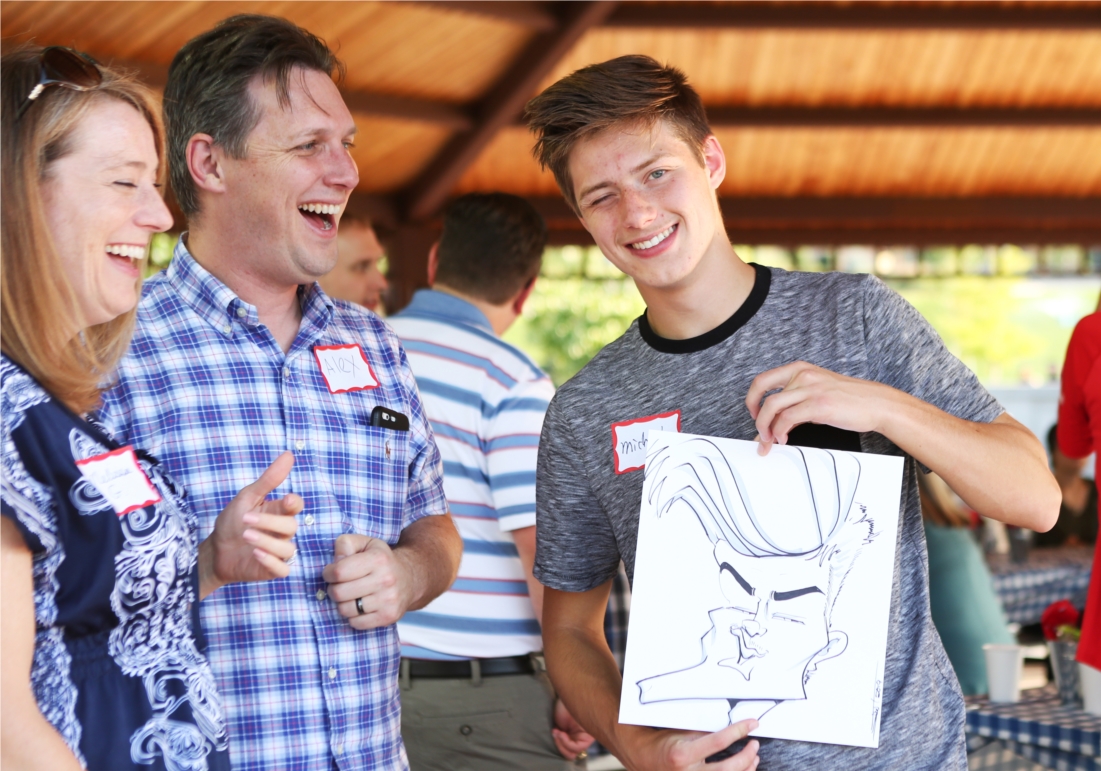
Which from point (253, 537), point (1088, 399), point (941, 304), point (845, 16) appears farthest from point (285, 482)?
point (941, 304)

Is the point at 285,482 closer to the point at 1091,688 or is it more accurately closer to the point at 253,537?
the point at 253,537

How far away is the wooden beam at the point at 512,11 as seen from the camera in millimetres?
7094

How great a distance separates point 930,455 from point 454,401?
51.8 inches

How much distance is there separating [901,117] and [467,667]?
27.9ft

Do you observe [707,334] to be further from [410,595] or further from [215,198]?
[215,198]

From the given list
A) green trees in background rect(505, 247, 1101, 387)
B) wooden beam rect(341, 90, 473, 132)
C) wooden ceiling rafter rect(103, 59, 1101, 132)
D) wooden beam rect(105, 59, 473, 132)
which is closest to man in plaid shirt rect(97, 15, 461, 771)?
wooden beam rect(105, 59, 473, 132)

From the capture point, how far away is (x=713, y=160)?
1.47m

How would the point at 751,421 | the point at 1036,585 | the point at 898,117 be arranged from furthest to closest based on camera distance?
the point at 898,117 < the point at 1036,585 < the point at 751,421

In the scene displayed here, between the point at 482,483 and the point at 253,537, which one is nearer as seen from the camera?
the point at 253,537

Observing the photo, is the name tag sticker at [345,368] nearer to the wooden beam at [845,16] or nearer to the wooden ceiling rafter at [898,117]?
the wooden beam at [845,16]

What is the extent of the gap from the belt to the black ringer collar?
1.11 meters

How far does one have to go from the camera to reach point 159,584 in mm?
1117

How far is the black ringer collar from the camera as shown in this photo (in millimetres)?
1350

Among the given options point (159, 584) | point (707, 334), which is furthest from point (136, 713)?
point (707, 334)
